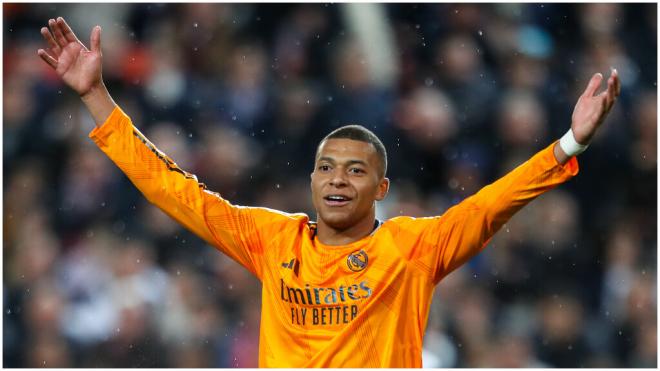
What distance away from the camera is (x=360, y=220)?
469 cm

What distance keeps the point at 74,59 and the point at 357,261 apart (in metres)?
1.55

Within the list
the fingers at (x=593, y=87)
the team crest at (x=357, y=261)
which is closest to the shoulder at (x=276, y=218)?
the team crest at (x=357, y=261)

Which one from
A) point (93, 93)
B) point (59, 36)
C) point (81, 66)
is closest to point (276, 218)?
point (93, 93)

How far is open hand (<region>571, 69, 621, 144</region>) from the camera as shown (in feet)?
13.8

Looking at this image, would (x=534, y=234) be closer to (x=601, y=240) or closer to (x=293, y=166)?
(x=601, y=240)

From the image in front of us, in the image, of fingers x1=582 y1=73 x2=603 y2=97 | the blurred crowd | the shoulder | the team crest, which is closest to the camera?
fingers x1=582 y1=73 x2=603 y2=97

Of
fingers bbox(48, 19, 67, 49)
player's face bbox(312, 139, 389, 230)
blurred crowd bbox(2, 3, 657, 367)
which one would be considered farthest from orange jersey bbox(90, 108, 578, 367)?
blurred crowd bbox(2, 3, 657, 367)

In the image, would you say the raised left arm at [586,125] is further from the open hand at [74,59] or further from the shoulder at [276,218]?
the open hand at [74,59]

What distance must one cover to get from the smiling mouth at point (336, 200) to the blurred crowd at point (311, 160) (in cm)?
313

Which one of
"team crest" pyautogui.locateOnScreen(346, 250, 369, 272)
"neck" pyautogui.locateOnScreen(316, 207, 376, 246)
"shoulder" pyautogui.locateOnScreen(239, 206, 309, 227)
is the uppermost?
"shoulder" pyautogui.locateOnScreen(239, 206, 309, 227)

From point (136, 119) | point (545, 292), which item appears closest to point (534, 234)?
point (545, 292)

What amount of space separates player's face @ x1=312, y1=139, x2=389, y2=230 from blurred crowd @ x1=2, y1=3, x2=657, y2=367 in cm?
307

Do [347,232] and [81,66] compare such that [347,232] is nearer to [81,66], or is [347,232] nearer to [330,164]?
[330,164]

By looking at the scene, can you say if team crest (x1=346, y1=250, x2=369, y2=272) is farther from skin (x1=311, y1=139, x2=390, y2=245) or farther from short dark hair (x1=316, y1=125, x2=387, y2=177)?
short dark hair (x1=316, y1=125, x2=387, y2=177)
